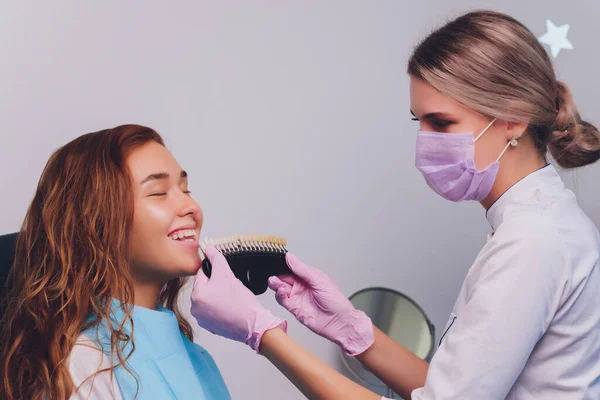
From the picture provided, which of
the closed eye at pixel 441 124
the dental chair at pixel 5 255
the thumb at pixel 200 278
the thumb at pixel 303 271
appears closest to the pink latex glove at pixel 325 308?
the thumb at pixel 303 271

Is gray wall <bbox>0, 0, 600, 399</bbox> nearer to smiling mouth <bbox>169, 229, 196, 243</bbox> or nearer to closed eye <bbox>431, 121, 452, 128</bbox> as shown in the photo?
smiling mouth <bbox>169, 229, 196, 243</bbox>

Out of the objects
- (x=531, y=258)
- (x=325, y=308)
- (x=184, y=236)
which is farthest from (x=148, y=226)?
(x=531, y=258)

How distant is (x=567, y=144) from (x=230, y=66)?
1.15 metres

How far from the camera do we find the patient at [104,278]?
4.38 feet

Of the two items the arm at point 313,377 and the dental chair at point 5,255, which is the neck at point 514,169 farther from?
the dental chair at point 5,255

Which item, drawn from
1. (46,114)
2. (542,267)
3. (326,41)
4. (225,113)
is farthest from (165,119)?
(542,267)

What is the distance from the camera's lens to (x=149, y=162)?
60.3 inches

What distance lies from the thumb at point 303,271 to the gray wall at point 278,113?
2.05ft

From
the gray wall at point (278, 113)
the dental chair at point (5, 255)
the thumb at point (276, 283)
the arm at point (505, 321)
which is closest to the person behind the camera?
the arm at point (505, 321)

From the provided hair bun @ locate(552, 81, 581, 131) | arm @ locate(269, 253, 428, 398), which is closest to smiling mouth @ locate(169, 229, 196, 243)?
arm @ locate(269, 253, 428, 398)

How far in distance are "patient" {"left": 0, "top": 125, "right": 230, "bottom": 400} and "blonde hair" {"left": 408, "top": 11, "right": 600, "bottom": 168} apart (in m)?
0.62

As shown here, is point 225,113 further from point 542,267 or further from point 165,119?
point 542,267

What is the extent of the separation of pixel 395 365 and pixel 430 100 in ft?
2.06

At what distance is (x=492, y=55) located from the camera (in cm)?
141
